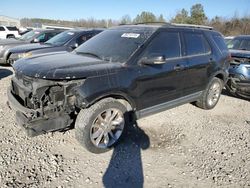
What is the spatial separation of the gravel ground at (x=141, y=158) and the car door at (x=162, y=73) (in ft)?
2.17

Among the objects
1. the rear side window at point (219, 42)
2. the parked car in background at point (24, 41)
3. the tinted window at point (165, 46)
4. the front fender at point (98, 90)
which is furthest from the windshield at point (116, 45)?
the parked car in background at point (24, 41)

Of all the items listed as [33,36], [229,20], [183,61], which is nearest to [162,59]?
[183,61]

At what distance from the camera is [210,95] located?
18.8 feet

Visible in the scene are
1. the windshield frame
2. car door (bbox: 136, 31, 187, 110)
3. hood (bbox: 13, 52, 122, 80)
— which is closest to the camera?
hood (bbox: 13, 52, 122, 80)

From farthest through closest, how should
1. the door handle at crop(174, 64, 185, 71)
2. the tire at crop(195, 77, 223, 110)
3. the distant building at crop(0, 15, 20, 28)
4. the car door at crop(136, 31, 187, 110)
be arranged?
the distant building at crop(0, 15, 20, 28) → the tire at crop(195, 77, 223, 110) → the door handle at crop(174, 64, 185, 71) → the car door at crop(136, 31, 187, 110)

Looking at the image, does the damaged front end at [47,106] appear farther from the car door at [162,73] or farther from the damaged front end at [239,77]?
the damaged front end at [239,77]

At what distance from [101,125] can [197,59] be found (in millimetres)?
2546

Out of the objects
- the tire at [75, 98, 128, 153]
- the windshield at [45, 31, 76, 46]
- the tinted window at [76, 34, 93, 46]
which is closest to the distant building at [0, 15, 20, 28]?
the windshield at [45, 31, 76, 46]

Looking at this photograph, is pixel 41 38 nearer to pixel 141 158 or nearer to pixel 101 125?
pixel 101 125

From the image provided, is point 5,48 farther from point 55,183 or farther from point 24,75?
point 55,183

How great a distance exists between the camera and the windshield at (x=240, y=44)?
777 cm

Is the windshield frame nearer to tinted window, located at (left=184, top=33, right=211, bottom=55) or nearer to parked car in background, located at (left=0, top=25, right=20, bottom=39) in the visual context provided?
tinted window, located at (left=184, top=33, right=211, bottom=55)

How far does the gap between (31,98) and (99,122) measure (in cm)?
104

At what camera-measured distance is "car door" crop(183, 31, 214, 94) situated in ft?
15.8
